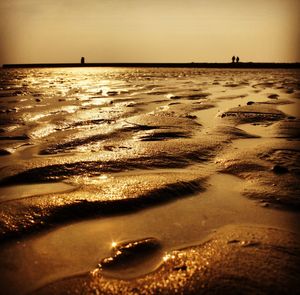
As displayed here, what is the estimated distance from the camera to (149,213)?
1.58 meters

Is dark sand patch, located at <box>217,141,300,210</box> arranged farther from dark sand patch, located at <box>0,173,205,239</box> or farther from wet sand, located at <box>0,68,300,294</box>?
dark sand patch, located at <box>0,173,205,239</box>

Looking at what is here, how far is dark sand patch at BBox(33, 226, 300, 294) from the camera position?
1.03 metres

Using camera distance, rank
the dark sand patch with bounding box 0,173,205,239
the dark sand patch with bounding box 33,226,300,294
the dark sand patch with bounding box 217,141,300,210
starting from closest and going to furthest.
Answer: the dark sand patch with bounding box 33,226,300,294 < the dark sand patch with bounding box 0,173,205,239 < the dark sand patch with bounding box 217,141,300,210

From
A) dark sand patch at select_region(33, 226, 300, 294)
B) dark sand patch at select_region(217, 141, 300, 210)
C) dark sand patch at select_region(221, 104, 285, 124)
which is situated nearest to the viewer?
dark sand patch at select_region(33, 226, 300, 294)

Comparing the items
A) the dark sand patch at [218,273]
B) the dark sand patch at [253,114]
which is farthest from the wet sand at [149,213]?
the dark sand patch at [253,114]

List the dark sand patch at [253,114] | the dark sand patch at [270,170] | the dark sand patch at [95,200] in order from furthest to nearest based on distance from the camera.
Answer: the dark sand patch at [253,114], the dark sand patch at [270,170], the dark sand patch at [95,200]

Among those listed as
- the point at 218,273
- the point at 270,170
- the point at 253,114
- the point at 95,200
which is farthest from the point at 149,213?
the point at 253,114

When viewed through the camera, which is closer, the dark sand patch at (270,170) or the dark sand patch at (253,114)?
the dark sand patch at (270,170)

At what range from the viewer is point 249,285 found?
1.04 m

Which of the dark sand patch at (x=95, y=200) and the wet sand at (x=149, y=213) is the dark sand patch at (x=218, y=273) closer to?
the wet sand at (x=149, y=213)

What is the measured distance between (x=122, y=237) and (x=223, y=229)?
0.40 meters

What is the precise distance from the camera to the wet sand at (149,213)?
1091mm

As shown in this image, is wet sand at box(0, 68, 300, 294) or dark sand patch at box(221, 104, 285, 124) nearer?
wet sand at box(0, 68, 300, 294)

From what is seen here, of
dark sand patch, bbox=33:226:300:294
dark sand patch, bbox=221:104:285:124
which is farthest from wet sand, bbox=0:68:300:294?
dark sand patch, bbox=221:104:285:124
